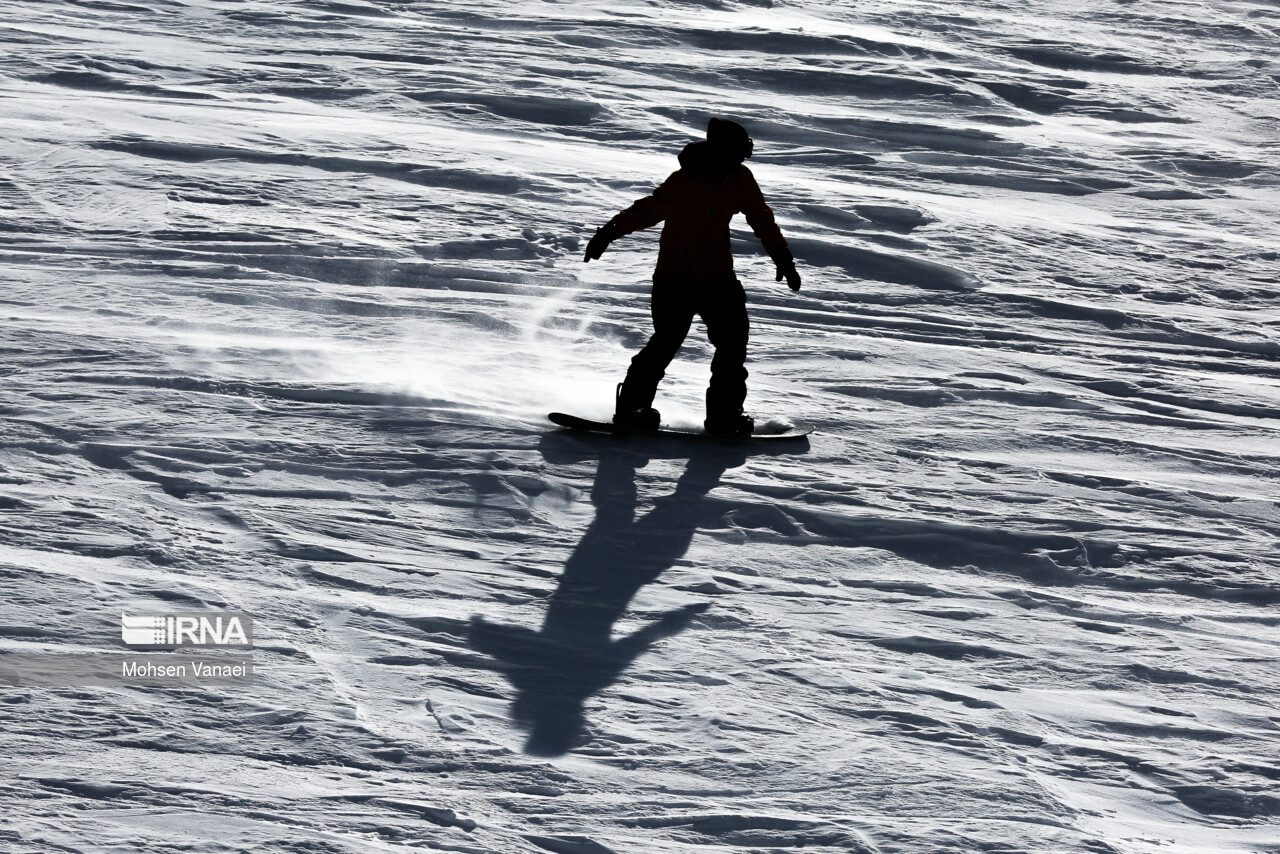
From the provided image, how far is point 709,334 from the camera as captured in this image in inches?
227

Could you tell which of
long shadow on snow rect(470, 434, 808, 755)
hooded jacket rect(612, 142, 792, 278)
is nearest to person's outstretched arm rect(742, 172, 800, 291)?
hooded jacket rect(612, 142, 792, 278)

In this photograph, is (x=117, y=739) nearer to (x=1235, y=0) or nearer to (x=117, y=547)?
(x=117, y=547)

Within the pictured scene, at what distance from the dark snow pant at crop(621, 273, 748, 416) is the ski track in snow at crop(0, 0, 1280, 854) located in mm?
267

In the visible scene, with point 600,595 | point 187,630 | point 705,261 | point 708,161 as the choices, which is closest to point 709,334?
point 705,261

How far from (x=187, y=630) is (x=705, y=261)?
257 cm

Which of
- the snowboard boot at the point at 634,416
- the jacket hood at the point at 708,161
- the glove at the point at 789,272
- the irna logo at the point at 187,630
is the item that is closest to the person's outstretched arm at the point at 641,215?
the jacket hood at the point at 708,161

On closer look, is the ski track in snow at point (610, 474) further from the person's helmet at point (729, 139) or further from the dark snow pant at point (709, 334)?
the person's helmet at point (729, 139)

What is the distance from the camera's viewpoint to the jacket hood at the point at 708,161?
17.8 feet

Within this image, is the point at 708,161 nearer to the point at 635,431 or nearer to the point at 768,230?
the point at 768,230

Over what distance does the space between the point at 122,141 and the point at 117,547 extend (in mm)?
5745

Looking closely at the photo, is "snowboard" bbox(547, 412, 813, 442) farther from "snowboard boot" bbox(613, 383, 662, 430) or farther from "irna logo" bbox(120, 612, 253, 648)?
"irna logo" bbox(120, 612, 253, 648)

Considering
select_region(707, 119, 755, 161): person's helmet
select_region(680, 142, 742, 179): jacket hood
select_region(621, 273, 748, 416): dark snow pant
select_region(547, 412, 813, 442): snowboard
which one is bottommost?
select_region(547, 412, 813, 442): snowboard

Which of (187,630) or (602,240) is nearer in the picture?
(187,630)

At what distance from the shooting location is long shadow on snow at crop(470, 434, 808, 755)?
401 cm
